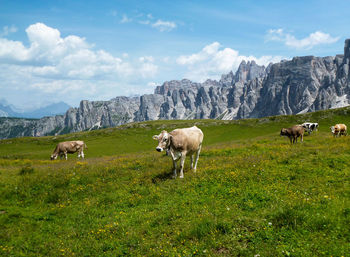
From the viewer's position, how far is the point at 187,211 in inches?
403

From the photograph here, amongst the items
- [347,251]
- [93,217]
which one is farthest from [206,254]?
[93,217]

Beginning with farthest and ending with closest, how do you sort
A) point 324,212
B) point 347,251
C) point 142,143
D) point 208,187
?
point 142,143, point 208,187, point 324,212, point 347,251

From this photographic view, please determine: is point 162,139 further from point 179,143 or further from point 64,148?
point 64,148

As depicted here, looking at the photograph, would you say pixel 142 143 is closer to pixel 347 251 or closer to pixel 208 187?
pixel 208 187

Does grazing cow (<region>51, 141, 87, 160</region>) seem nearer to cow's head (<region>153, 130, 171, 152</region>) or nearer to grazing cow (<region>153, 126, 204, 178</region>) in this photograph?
grazing cow (<region>153, 126, 204, 178</region>)

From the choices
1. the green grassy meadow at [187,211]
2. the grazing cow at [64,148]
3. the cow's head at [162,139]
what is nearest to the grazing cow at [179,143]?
the cow's head at [162,139]

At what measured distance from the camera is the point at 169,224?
9.52 meters

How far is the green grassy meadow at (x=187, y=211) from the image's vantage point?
7.47 meters

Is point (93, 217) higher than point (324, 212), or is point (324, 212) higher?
point (324, 212)

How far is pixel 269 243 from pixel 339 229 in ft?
7.96

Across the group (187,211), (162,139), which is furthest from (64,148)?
(187,211)

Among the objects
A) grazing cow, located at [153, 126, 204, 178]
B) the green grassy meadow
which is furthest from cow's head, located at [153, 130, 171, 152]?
the green grassy meadow

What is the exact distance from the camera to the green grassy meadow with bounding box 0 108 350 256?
7.47m

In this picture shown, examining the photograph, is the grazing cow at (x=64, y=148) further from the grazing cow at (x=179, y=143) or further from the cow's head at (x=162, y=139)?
the cow's head at (x=162, y=139)
